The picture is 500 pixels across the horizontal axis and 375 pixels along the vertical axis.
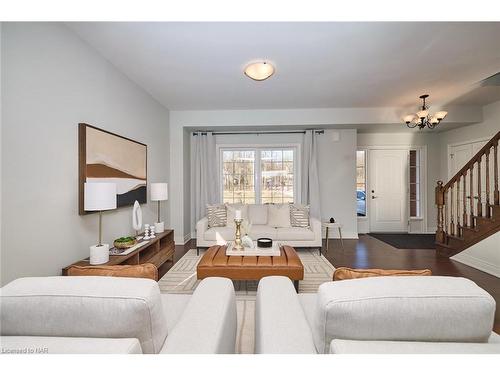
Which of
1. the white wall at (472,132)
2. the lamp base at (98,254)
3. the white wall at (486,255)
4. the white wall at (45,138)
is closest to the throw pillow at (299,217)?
the white wall at (486,255)

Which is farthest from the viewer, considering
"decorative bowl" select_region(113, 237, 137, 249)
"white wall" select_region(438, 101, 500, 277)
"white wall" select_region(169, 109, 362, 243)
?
"white wall" select_region(169, 109, 362, 243)

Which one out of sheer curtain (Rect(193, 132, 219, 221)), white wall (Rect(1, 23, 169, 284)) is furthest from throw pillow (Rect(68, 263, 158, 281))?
sheer curtain (Rect(193, 132, 219, 221))

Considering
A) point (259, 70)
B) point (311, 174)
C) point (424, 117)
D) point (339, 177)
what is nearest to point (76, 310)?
point (259, 70)

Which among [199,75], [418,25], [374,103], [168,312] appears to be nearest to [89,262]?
[168,312]

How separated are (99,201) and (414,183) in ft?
21.5

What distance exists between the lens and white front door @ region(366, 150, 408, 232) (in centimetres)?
571

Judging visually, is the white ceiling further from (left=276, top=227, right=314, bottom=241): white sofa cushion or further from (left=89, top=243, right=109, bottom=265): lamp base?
(left=276, top=227, right=314, bottom=241): white sofa cushion

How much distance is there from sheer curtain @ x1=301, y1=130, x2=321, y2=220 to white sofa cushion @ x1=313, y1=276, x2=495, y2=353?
421cm

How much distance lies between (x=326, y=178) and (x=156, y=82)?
12.1 feet

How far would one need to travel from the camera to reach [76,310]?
0.74m

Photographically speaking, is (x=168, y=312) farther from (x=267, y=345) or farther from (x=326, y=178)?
(x=326, y=178)

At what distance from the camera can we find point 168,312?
1357 millimetres

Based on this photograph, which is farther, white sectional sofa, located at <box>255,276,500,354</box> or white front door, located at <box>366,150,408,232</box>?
white front door, located at <box>366,150,408,232</box>

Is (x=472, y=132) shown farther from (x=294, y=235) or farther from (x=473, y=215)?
(x=294, y=235)
